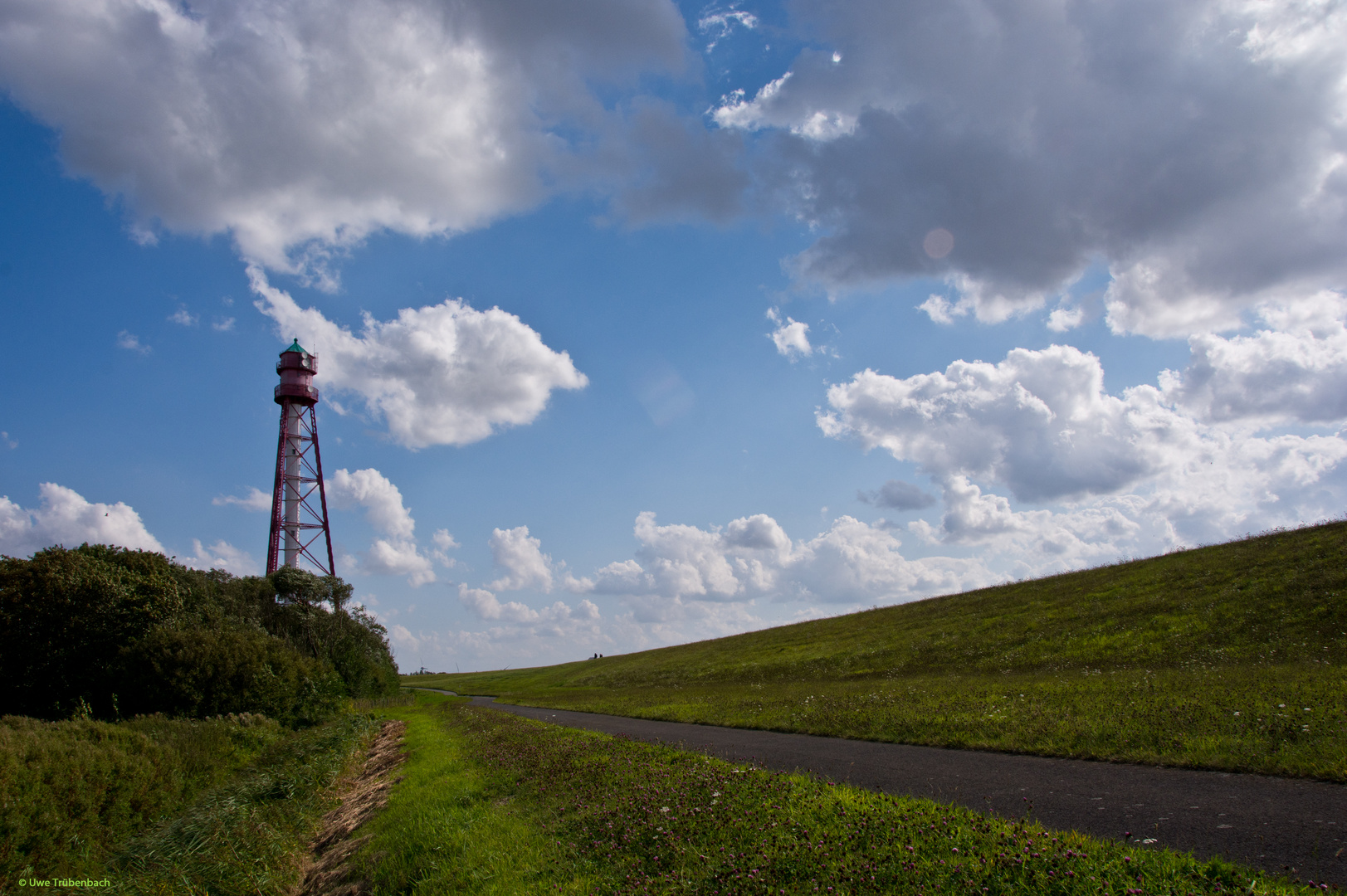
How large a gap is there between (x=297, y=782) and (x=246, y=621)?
3968 centimetres

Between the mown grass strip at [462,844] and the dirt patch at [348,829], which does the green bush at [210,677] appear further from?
the mown grass strip at [462,844]

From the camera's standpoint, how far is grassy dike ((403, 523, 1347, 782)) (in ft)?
37.6

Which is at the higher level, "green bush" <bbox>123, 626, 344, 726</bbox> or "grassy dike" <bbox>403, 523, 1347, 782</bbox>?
"green bush" <bbox>123, 626, 344, 726</bbox>

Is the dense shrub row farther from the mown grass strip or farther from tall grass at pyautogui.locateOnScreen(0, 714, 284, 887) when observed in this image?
the mown grass strip

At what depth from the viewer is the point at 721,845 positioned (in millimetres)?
7340

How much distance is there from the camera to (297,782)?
57.6 feet

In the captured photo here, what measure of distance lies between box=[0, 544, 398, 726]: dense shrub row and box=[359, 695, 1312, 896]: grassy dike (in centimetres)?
2478

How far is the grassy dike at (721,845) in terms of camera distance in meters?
5.62

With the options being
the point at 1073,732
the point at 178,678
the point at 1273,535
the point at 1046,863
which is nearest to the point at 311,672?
the point at 178,678

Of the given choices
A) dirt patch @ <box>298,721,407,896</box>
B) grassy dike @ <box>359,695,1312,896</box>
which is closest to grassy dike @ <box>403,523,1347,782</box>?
grassy dike @ <box>359,695,1312,896</box>

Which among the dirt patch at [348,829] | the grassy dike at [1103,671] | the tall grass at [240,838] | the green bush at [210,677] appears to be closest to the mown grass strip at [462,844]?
the dirt patch at [348,829]

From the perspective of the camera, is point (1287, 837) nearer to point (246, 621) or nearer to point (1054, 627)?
point (1054, 627)

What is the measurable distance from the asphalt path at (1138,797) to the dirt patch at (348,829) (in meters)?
7.32

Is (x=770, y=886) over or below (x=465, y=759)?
over
